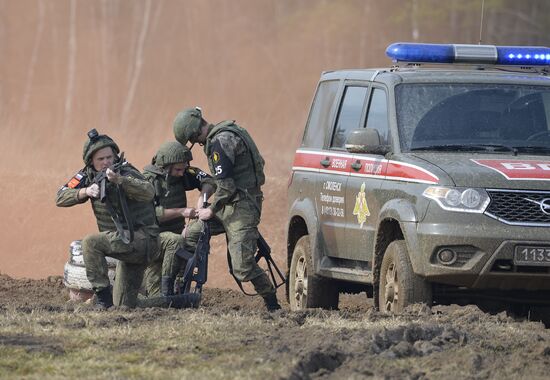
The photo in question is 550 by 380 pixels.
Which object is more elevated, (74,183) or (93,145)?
(93,145)

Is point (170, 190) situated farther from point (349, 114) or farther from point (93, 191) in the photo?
point (93, 191)

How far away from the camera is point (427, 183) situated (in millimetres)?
9828

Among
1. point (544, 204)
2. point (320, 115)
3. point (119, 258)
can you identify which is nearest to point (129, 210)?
point (119, 258)

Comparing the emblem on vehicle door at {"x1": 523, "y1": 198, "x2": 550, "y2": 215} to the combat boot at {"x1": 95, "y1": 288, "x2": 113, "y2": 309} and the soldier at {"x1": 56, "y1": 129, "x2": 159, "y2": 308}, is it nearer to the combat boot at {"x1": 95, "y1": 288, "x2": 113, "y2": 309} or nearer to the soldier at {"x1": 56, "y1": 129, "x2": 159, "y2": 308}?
the soldier at {"x1": 56, "y1": 129, "x2": 159, "y2": 308}

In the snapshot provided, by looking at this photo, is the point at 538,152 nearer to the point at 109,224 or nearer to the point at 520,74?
the point at 520,74

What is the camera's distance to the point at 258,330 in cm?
882

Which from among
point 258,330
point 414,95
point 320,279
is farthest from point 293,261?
point 258,330

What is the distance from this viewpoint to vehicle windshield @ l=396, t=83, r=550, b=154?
10508 millimetres

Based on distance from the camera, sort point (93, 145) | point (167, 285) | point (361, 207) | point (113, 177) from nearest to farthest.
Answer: point (113, 177), point (93, 145), point (361, 207), point (167, 285)

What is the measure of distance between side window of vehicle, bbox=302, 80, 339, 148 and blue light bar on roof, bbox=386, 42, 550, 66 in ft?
2.29

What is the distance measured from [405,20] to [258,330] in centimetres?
2869

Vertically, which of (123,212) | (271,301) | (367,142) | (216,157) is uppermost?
(367,142)

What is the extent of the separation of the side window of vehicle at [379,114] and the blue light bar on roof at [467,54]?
1.83ft

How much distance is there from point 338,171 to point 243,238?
3.24 ft
